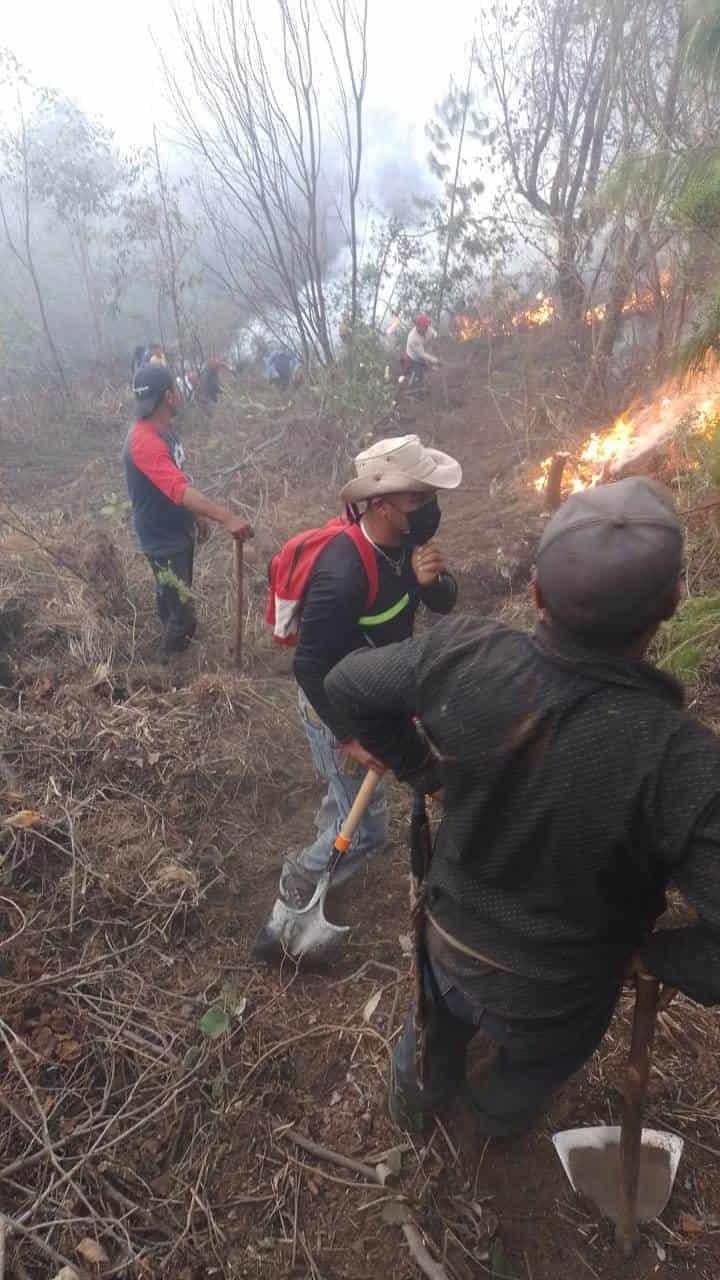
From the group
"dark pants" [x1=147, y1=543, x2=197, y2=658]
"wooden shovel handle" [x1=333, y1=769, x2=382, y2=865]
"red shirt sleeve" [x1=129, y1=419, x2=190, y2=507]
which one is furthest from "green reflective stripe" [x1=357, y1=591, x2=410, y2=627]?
"dark pants" [x1=147, y1=543, x2=197, y2=658]

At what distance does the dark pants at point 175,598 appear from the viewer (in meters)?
4.22

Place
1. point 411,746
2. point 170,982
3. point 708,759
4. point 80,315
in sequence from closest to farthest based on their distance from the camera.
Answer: point 708,759
point 411,746
point 170,982
point 80,315

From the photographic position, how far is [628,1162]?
1635 millimetres

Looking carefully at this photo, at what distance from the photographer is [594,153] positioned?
9.27 meters

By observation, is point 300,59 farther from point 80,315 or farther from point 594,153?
point 80,315

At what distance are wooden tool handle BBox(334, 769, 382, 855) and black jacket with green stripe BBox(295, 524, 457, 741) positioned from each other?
0.22 metres

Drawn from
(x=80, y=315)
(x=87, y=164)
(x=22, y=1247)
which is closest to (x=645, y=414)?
(x=22, y=1247)

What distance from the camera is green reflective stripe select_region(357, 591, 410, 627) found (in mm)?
2131

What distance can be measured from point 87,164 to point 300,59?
5622 millimetres

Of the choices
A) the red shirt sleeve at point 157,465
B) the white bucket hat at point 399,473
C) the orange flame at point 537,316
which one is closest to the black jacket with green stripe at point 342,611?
the white bucket hat at point 399,473

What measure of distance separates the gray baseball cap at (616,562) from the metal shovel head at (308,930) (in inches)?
71.2

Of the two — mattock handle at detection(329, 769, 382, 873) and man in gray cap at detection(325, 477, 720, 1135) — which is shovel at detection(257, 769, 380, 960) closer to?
mattock handle at detection(329, 769, 382, 873)

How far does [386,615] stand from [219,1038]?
4.97ft

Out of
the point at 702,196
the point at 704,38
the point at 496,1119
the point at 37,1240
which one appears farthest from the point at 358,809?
the point at 704,38
